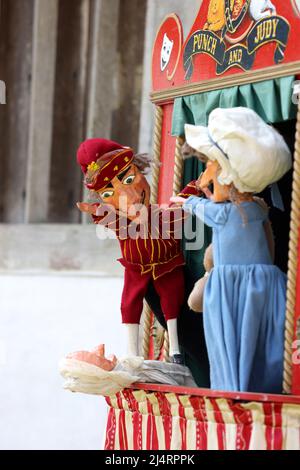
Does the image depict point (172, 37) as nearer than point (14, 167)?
Yes

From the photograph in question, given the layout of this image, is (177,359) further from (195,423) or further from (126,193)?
(126,193)

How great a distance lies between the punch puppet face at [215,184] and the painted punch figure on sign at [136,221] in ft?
0.43

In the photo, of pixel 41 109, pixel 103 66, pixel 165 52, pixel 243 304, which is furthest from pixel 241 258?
pixel 41 109

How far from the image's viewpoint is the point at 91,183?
2822mm

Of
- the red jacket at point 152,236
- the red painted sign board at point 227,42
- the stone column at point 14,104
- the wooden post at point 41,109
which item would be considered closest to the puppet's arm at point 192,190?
the red jacket at point 152,236

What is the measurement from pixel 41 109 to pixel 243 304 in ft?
7.32

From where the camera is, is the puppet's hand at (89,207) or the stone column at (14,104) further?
the stone column at (14,104)

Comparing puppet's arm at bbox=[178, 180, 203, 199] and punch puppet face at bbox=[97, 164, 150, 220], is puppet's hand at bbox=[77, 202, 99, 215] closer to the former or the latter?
punch puppet face at bbox=[97, 164, 150, 220]

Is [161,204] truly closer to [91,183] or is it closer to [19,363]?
[91,183]

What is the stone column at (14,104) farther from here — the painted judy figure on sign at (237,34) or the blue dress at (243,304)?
the blue dress at (243,304)

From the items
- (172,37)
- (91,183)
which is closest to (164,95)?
(172,37)

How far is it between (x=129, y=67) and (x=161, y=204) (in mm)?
1729

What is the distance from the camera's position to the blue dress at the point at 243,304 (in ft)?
8.56

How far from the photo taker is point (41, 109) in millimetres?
4684
